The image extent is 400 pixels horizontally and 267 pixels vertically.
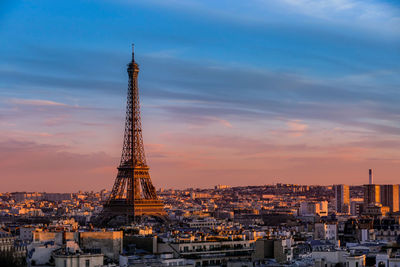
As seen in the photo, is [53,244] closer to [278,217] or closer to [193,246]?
[193,246]

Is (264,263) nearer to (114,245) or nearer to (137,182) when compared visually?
(114,245)

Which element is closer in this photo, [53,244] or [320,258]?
[320,258]

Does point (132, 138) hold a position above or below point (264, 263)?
above

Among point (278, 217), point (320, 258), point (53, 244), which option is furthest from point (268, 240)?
point (278, 217)

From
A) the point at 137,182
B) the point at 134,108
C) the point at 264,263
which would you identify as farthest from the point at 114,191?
the point at 264,263

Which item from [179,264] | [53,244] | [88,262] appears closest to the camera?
[88,262]

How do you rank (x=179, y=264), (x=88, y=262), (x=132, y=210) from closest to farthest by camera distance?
(x=88, y=262)
(x=179, y=264)
(x=132, y=210)
